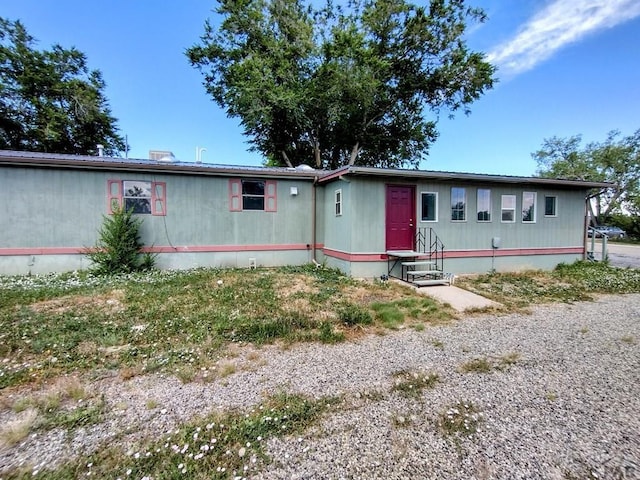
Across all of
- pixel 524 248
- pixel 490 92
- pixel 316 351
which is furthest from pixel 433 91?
pixel 316 351

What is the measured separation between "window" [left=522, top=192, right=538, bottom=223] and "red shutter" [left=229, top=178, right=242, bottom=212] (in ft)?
28.9

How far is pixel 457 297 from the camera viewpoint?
629 centimetres

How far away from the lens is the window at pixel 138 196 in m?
8.16

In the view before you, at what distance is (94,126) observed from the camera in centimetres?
1934

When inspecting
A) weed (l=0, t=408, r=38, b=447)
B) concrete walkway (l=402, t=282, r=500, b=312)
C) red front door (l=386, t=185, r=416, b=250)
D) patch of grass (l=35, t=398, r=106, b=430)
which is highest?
red front door (l=386, t=185, r=416, b=250)

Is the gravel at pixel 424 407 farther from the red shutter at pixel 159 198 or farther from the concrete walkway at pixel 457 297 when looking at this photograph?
the red shutter at pixel 159 198

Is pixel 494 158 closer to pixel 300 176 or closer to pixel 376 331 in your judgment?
pixel 300 176

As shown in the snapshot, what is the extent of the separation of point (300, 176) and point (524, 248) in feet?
24.2

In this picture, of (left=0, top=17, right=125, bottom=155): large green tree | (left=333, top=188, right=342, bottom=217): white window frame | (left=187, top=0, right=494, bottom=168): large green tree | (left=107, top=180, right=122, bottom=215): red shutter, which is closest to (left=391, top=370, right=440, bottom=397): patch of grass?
(left=333, top=188, right=342, bottom=217): white window frame

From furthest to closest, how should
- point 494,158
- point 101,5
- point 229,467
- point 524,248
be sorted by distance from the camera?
point 494,158 → point 101,5 → point 524,248 → point 229,467

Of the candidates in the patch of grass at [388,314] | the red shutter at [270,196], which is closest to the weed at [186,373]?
the patch of grass at [388,314]

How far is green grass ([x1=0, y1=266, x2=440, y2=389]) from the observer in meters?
3.39

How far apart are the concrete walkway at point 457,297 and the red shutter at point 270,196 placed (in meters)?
4.88

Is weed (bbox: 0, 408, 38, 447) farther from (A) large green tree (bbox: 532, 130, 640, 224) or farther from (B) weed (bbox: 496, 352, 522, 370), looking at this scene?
(A) large green tree (bbox: 532, 130, 640, 224)
